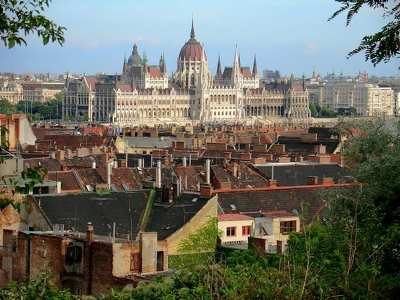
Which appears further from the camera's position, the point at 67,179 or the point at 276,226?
the point at 67,179

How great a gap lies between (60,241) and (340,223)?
8.49m

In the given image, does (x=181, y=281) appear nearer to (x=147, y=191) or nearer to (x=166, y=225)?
(x=166, y=225)

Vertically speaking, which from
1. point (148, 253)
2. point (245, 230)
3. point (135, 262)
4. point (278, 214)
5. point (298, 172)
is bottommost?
point (245, 230)

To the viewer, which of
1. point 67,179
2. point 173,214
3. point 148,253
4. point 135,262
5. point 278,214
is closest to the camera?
point 135,262

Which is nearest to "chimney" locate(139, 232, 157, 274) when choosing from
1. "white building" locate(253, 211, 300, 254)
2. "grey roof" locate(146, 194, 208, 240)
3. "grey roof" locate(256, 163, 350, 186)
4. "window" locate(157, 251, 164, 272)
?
"window" locate(157, 251, 164, 272)

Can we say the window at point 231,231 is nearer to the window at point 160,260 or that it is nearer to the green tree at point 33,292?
the window at point 160,260

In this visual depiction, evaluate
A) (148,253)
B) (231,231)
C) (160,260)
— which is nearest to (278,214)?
(231,231)

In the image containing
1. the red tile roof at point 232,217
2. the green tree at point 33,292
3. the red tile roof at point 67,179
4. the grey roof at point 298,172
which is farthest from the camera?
the grey roof at point 298,172

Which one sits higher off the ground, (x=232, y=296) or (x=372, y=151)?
(x=372, y=151)

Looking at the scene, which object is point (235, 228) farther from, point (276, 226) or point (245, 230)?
point (276, 226)

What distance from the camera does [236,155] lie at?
55875mm

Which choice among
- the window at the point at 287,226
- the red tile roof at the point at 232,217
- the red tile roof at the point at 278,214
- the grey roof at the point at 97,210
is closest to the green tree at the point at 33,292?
the grey roof at the point at 97,210

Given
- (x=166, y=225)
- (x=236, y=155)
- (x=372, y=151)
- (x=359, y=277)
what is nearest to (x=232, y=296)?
(x=359, y=277)

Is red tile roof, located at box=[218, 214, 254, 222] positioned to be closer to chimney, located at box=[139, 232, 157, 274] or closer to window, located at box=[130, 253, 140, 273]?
chimney, located at box=[139, 232, 157, 274]
